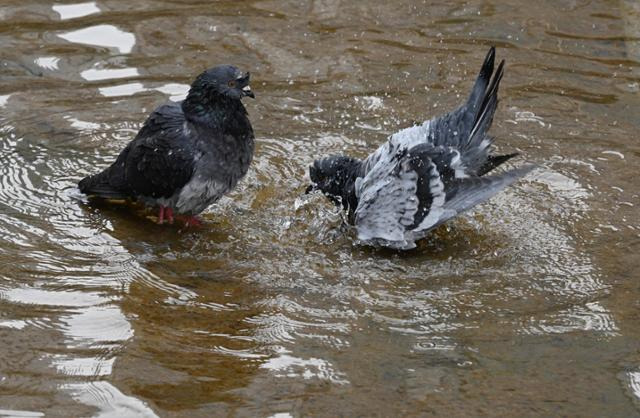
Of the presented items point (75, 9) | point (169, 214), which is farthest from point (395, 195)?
point (75, 9)

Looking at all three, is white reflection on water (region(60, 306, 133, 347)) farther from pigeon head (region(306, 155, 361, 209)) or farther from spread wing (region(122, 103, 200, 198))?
pigeon head (region(306, 155, 361, 209))

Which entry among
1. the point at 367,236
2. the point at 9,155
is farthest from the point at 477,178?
the point at 9,155

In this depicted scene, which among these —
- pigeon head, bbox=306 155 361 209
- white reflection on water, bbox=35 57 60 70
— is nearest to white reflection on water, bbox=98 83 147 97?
white reflection on water, bbox=35 57 60 70

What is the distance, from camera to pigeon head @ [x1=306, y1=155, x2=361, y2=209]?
6086mm

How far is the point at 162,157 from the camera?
19.2 feet

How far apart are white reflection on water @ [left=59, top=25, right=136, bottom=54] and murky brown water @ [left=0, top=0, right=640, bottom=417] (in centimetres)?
3

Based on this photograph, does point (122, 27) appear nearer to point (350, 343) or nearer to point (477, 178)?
point (477, 178)

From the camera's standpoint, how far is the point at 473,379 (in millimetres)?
4250

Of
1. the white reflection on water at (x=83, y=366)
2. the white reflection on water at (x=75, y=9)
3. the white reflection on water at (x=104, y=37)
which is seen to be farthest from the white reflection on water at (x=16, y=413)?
the white reflection on water at (x=75, y=9)

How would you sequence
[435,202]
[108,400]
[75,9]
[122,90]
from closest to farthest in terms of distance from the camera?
[108,400], [435,202], [122,90], [75,9]

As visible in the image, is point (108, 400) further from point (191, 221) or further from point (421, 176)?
point (421, 176)

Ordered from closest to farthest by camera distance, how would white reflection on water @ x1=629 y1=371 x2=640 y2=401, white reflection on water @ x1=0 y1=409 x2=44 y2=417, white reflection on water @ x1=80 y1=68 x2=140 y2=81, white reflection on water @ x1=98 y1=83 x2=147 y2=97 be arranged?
white reflection on water @ x1=0 y1=409 x2=44 y2=417 → white reflection on water @ x1=629 y1=371 x2=640 y2=401 → white reflection on water @ x1=98 y1=83 x2=147 y2=97 → white reflection on water @ x1=80 y1=68 x2=140 y2=81

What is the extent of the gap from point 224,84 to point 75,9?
3.61 m

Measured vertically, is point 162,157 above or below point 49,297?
above
